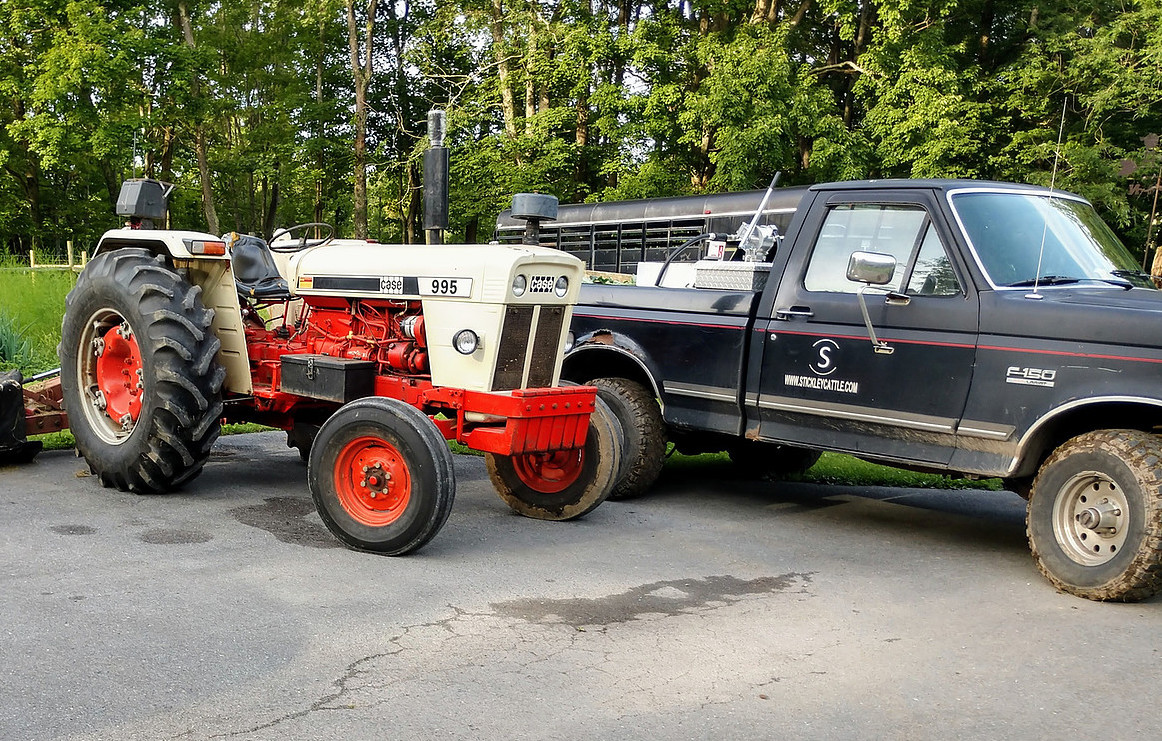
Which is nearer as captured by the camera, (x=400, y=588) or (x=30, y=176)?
(x=400, y=588)

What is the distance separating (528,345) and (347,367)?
1.11m

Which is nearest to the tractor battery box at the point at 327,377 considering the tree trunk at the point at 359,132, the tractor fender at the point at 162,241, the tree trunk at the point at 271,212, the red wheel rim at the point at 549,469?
the tractor fender at the point at 162,241

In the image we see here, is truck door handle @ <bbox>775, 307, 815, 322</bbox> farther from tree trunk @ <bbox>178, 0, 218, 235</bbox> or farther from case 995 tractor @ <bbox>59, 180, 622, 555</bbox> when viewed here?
tree trunk @ <bbox>178, 0, 218, 235</bbox>

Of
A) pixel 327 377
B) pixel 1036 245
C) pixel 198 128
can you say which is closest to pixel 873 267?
pixel 1036 245

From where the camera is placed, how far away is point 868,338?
6598 millimetres

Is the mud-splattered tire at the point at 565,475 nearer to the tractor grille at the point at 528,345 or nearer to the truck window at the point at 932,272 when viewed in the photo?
the tractor grille at the point at 528,345

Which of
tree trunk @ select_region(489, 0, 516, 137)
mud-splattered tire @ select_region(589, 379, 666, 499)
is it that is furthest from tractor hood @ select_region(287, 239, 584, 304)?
tree trunk @ select_region(489, 0, 516, 137)

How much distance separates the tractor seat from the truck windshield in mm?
4489

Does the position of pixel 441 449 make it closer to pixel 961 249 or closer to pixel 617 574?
pixel 617 574

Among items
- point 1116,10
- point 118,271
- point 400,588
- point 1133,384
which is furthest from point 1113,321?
point 1116,10

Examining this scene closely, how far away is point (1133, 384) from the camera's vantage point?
5.50m

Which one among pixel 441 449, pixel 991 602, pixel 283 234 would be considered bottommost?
pixel 991 602

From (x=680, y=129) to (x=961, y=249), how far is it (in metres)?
21.1

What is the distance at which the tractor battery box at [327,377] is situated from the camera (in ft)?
21.6
